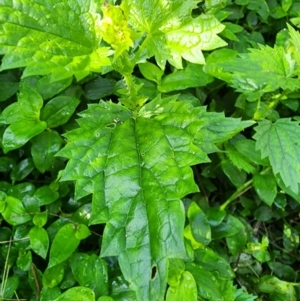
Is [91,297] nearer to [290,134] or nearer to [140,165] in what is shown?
[140,165]

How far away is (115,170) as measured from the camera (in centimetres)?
132

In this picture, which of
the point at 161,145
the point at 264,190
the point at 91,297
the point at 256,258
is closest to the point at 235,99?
the point at 264,190

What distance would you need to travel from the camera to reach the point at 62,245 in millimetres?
1678

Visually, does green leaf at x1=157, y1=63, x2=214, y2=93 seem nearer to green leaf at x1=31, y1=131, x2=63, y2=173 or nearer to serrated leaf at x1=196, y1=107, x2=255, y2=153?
serrated leaf at x1=196, y1=107, x2=255, y2=153

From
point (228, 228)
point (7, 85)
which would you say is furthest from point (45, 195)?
point (228, 228)

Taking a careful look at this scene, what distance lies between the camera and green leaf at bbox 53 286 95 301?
1538 mm

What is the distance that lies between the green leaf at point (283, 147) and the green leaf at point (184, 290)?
45 cm

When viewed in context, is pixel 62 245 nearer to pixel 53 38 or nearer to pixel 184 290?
pixel 184 290

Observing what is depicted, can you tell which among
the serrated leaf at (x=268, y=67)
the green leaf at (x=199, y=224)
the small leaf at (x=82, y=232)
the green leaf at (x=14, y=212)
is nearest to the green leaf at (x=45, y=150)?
the green leaf at (x=14, y=212)

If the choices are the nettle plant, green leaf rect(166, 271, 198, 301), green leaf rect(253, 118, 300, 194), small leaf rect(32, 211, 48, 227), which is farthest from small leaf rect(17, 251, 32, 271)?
green leaf rect(253, 118, 300, 194)

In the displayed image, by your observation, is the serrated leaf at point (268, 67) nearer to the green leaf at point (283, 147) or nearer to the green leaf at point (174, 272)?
the green leaf at point (283, 147)

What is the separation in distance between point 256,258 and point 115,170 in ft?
3.06

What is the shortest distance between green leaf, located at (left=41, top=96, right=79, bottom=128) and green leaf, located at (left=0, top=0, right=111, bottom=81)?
44 centimetres

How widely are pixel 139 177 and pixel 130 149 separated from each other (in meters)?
0.10
